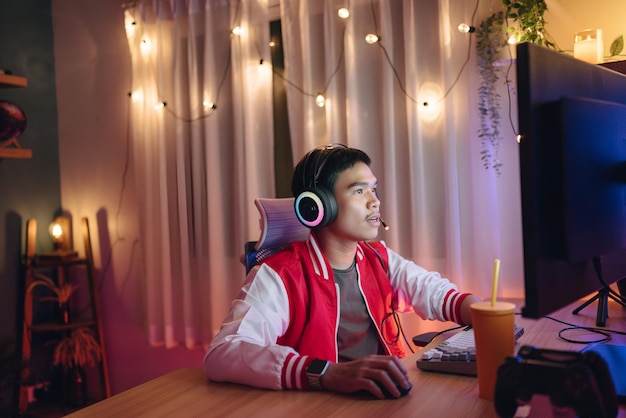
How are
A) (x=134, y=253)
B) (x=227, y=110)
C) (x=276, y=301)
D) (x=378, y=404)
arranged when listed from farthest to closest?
(x=134, y=253), (x=227, y=110), (x=276, y=301), (x=378, y=404)

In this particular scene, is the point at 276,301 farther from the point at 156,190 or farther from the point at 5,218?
the point at 5,218

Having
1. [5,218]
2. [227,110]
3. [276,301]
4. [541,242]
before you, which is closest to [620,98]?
[541,242]

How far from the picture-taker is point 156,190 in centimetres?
342

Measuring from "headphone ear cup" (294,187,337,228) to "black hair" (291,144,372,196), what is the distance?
7 centimetres

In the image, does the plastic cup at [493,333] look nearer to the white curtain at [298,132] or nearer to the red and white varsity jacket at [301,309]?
the red and white varsity jacket at [301,309]

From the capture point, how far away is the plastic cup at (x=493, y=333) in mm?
1004

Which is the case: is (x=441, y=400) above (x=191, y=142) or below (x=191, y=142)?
below

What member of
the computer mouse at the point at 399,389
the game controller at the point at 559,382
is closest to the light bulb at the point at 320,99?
the computer mouse at the point at 399,389

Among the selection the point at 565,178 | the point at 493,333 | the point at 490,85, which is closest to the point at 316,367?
the point at 493,333

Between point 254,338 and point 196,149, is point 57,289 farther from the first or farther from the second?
point 254,338

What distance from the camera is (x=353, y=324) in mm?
1720

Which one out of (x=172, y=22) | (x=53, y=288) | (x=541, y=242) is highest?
(x=172, y=22)

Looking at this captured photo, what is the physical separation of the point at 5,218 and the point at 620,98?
3327 mm

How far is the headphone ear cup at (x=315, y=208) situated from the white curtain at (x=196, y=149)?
4.54ft
